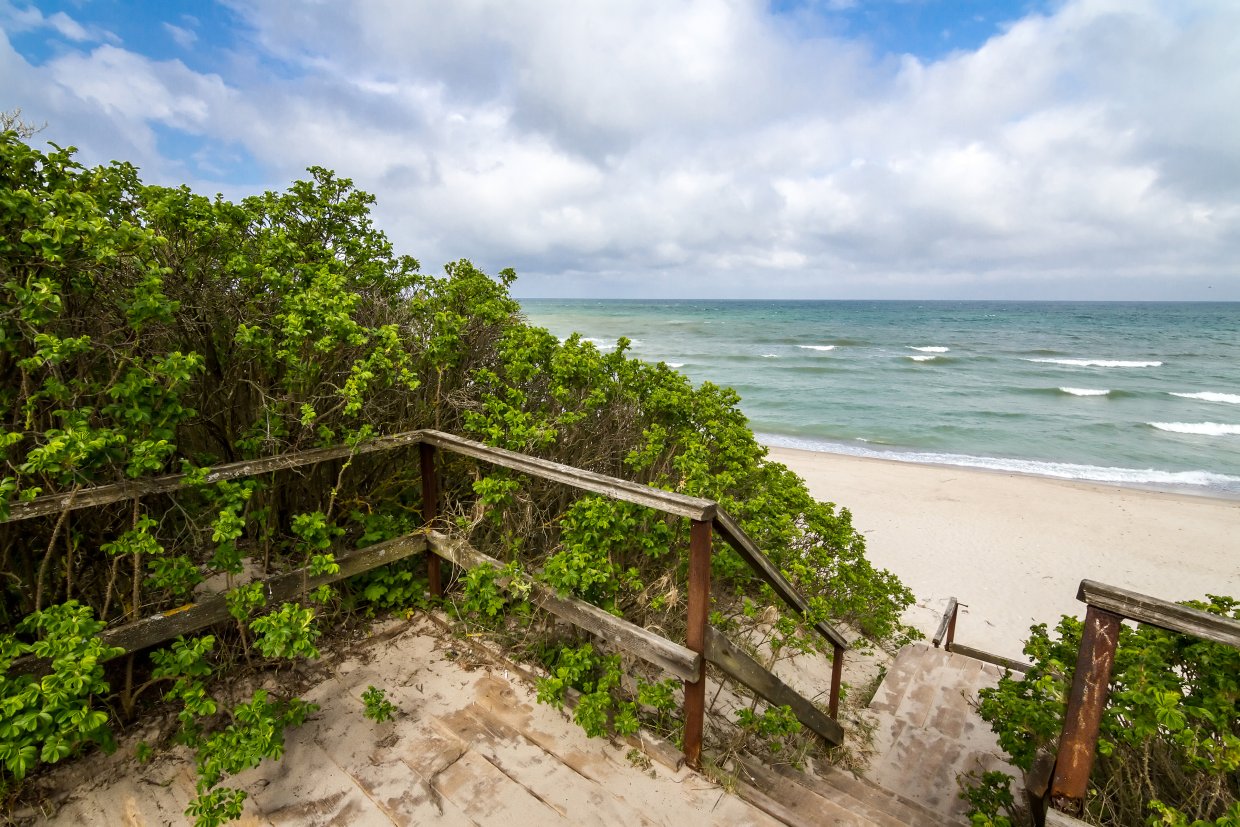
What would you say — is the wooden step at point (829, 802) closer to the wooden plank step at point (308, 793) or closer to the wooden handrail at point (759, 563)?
the wooden handrail at point (759, 563)

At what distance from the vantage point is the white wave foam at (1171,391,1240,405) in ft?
76.3

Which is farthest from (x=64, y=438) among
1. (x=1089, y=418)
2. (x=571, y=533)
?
(x=1089, y=418)

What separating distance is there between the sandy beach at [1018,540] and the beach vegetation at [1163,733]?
5573 mm

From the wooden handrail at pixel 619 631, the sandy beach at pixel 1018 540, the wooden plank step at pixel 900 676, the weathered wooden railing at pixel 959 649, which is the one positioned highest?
the wooden handrail at pixel 619 631

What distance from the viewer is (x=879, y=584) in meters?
5.11

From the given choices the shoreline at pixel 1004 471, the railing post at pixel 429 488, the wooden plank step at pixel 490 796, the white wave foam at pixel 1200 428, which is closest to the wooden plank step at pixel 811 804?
the wooden plank step at pixel 490 796

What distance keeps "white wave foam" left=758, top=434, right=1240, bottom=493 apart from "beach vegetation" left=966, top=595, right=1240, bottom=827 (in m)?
14.8

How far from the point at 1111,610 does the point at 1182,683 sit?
0.51 meters

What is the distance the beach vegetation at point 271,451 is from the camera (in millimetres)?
2045

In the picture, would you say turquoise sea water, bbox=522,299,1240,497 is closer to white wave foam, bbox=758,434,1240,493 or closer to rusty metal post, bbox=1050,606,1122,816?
white wave foam, bbox=758,434,1240,493

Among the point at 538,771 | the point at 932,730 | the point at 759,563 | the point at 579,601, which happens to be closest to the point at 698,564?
the point at 759,563

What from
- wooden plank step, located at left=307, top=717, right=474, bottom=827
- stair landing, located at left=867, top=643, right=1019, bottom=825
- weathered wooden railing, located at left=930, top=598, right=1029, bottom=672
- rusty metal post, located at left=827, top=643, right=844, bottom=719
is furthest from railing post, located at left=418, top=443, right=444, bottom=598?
weathered wooden railing, located at left=930, top=598, right=1029, bottom=672

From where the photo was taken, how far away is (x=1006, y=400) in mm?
23625

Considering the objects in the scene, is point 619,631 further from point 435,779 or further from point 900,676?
point 900,676
